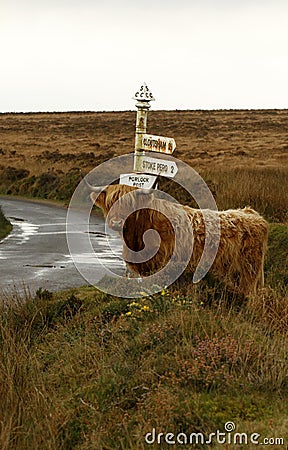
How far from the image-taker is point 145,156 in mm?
8188

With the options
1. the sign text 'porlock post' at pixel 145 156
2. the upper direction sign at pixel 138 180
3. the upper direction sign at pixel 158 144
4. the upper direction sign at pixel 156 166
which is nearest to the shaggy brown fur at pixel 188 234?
the upper direction sign at pixel 138 180

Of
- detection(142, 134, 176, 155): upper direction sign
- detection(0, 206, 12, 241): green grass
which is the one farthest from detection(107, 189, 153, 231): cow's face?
detection(0, 206, 12, 241): green grass

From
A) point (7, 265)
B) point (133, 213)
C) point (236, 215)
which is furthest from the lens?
point (7, 265)

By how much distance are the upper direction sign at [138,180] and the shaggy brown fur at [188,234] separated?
13 cm

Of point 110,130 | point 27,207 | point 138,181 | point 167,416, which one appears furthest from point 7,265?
point 110,130

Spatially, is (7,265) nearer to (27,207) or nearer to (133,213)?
(133,213)

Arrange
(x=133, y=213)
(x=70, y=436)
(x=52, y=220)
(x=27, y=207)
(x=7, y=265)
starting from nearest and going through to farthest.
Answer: (x=70, y=436) → (x=133, y=213) → (x=7, y=265) → (x=52, y=220) → (x=27, y=207)

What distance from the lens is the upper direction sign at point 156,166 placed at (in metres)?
7.79

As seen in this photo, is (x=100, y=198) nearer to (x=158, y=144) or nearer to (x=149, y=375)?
(x=158, y=144)

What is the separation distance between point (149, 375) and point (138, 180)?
8.92ft

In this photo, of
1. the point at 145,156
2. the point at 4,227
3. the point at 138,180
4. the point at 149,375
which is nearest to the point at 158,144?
the point at 145,156

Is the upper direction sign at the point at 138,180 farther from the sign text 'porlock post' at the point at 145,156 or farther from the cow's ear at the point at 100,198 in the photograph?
the cow's ear at the point at 100,198

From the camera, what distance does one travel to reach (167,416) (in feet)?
15.9

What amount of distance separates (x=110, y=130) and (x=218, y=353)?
6270 cm
